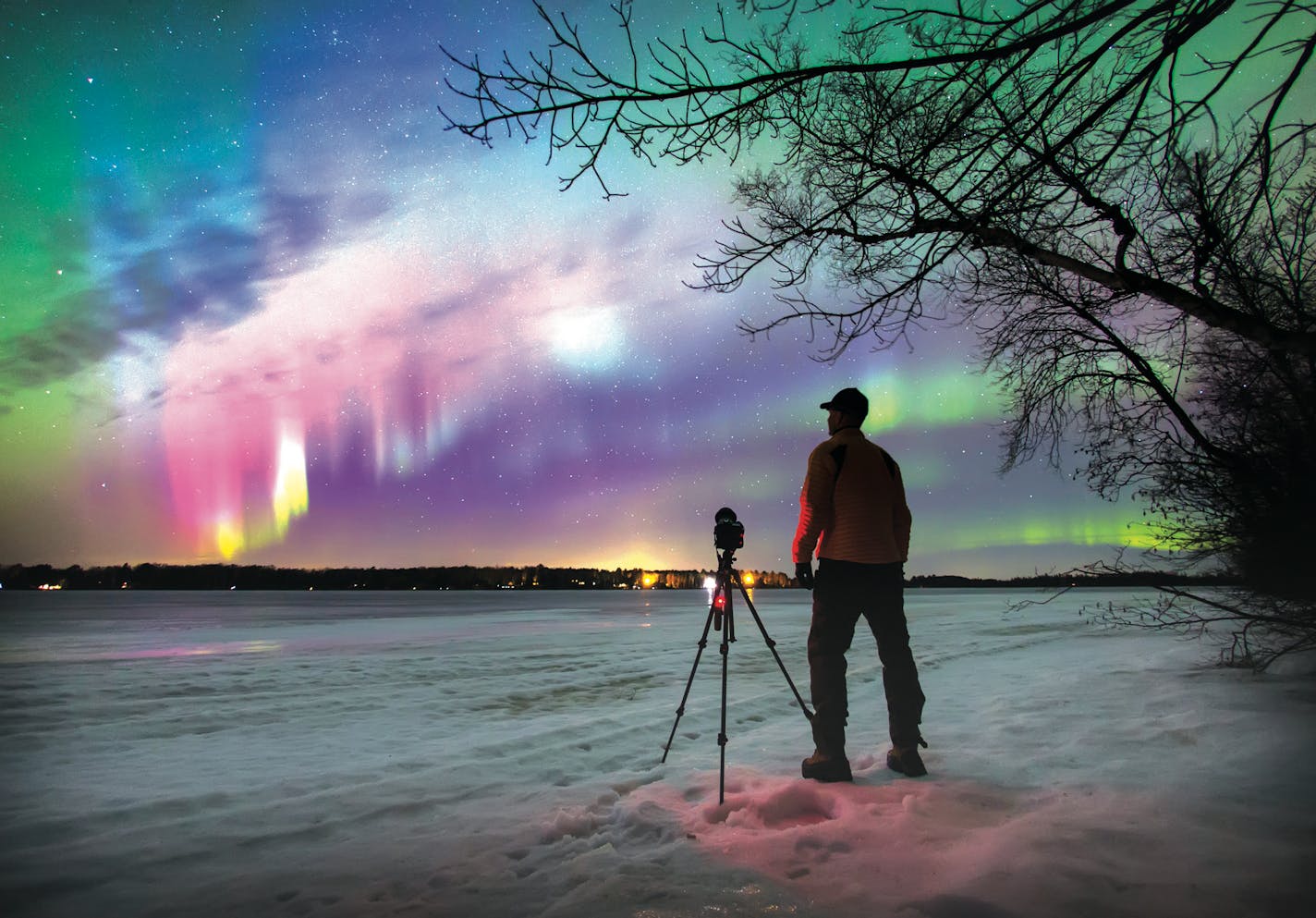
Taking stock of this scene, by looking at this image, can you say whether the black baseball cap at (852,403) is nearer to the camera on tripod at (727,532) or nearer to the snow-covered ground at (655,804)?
the camera on tripod at (727,532)

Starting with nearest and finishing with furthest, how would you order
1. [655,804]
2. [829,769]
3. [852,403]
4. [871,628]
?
[655,804], [829,769], [871,628], [852,403]

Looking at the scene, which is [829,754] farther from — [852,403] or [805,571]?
[852,403]

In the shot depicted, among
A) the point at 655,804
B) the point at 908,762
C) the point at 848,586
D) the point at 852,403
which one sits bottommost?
the point at 655,804

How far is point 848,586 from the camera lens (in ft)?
14.1

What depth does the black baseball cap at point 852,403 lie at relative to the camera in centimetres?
471

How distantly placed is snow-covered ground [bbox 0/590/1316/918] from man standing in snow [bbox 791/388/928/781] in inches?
12.0

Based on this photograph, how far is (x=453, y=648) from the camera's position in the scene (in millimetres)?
14195

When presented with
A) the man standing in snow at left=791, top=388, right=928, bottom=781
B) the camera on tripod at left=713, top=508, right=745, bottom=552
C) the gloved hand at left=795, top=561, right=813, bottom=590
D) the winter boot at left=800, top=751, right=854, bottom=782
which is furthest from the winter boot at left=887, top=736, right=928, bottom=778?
the camera on tripod at left=713, top=508, right=745, bottom=552

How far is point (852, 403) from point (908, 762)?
240cm

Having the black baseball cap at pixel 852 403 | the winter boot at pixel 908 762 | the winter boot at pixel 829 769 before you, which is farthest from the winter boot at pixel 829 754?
the black baseball cap at pixel 852 403

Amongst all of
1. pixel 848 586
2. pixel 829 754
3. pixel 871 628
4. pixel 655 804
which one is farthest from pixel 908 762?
pixel 655 804

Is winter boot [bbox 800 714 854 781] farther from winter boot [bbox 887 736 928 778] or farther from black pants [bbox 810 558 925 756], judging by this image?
Answer: winter boot [bbox 887 736 928 778]

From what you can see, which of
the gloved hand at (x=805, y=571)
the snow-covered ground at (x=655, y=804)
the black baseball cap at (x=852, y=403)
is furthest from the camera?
the black baseball cap at (x=852, y=403)

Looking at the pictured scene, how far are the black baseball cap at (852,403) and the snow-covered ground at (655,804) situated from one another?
7.93 feet
